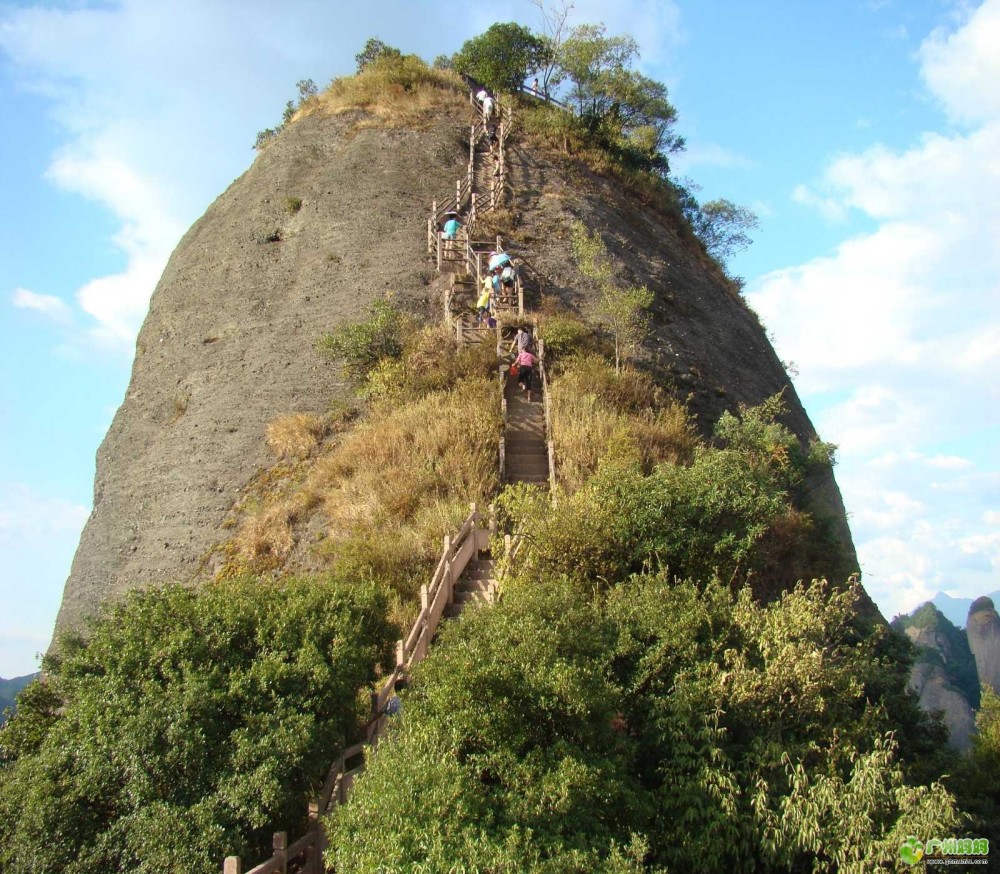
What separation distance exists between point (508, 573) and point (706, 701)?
4.34 meters

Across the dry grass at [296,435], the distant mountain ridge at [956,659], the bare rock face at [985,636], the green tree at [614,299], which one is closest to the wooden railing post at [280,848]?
the dry grass at [296,435]

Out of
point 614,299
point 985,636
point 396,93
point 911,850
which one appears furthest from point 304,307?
point 985,636

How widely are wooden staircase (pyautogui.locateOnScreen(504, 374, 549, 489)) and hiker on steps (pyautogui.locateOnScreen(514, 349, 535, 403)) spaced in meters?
0.12

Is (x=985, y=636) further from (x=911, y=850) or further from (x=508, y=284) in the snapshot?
(x=911, y=850)

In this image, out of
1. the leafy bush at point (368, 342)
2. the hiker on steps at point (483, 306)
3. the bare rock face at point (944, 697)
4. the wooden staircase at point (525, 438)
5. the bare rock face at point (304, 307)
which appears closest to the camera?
the wooden staircase at point (525, 438)

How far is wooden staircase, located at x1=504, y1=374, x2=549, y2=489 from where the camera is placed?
61.0ft

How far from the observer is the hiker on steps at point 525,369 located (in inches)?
834

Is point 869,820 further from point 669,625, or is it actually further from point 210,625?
point 210,625

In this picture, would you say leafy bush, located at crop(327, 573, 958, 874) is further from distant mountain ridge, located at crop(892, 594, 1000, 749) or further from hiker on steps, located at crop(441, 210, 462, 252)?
distant mountain ridge, located at crop(892, 594, 1000, 749)

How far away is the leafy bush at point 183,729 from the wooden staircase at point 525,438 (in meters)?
7.35

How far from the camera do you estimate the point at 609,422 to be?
18.9 metres

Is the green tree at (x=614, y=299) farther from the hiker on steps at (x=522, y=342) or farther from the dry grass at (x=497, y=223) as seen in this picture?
the hiker on steps at (x=522, y=342)

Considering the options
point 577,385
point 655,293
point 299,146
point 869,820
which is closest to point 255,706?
point 869,820

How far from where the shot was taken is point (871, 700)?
13156 millimetres
